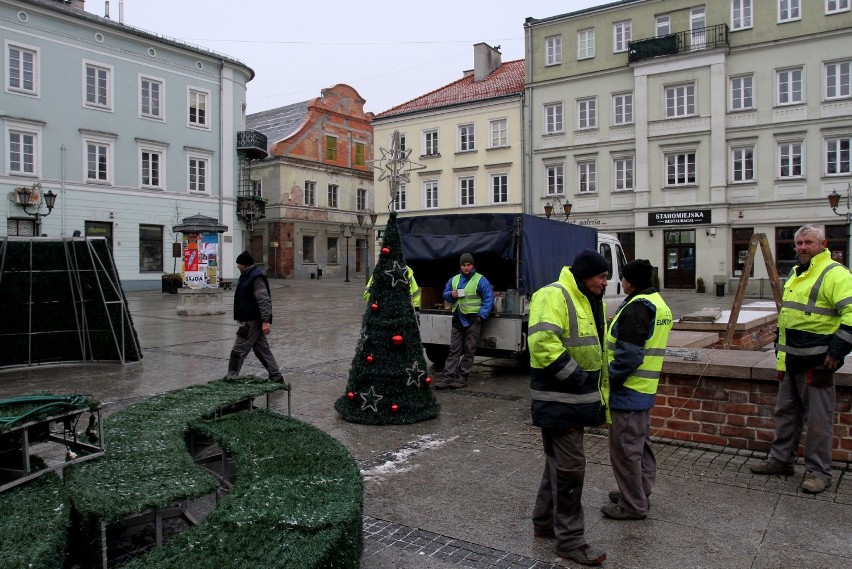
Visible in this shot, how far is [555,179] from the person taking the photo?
39.1 meters

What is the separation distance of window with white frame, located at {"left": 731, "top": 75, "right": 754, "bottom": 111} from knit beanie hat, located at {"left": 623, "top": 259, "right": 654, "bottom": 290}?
32926mm

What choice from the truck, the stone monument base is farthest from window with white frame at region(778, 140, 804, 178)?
the stone monument base

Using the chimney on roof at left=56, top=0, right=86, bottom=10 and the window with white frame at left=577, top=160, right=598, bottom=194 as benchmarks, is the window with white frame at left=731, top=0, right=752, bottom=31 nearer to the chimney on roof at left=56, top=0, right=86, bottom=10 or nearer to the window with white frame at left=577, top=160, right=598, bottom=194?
the window with white frame at left=577, top=160, right=598, bottom=194

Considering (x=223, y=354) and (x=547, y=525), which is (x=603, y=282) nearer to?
(x=547, y=525)

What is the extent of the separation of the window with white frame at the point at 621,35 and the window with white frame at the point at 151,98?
24.8m

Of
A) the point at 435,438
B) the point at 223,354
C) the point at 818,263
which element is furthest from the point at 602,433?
the point at 223,354

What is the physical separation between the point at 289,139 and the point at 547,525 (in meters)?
47.3

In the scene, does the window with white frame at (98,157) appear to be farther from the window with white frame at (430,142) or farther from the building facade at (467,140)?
the window with white frame at (430,142)

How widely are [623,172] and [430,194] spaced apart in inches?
505

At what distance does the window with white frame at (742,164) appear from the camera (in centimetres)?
3322

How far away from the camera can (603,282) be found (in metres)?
4.32

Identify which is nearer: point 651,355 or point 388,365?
point 651,355

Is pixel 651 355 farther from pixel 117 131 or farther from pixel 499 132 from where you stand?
pixel 499 132

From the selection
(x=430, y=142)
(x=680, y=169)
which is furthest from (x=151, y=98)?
(x=680, y=169)
